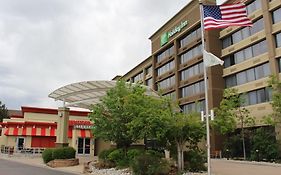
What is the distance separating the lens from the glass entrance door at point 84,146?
44531mm

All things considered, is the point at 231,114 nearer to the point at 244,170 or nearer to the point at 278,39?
the point at 278,39

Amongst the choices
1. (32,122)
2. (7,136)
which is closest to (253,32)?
(32,122)

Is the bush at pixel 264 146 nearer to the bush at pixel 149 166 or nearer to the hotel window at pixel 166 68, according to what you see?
the bush at pixel 149 166

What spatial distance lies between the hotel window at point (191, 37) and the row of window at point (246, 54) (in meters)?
6.56

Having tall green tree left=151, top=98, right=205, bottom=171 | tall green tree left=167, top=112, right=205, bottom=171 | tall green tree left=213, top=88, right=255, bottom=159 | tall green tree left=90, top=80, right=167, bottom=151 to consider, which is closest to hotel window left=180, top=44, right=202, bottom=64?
tall green tree left=213, top=88, right=255, bottom=159

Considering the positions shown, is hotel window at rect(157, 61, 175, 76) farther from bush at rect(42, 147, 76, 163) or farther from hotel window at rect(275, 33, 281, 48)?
bush at rect(42, 147, 76, 163)

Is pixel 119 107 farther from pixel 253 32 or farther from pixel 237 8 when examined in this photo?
pixel 253 32

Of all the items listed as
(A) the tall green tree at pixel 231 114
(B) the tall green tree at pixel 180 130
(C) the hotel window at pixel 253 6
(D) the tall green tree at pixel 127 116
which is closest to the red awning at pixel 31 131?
→ (A) the tall green tree at pixel 231 114

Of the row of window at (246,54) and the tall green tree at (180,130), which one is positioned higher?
the row of window at (246,54)

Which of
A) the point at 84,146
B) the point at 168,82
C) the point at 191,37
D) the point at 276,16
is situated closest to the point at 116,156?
the point at 84,146

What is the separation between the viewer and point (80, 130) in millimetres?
43719

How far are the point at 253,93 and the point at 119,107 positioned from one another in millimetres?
21685

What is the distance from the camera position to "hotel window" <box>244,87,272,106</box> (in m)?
36.8

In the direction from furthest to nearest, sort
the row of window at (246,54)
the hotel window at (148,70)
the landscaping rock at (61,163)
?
the hotel window at (148,70), the row of window at (246,54), the landscaping rock at (61,163)
